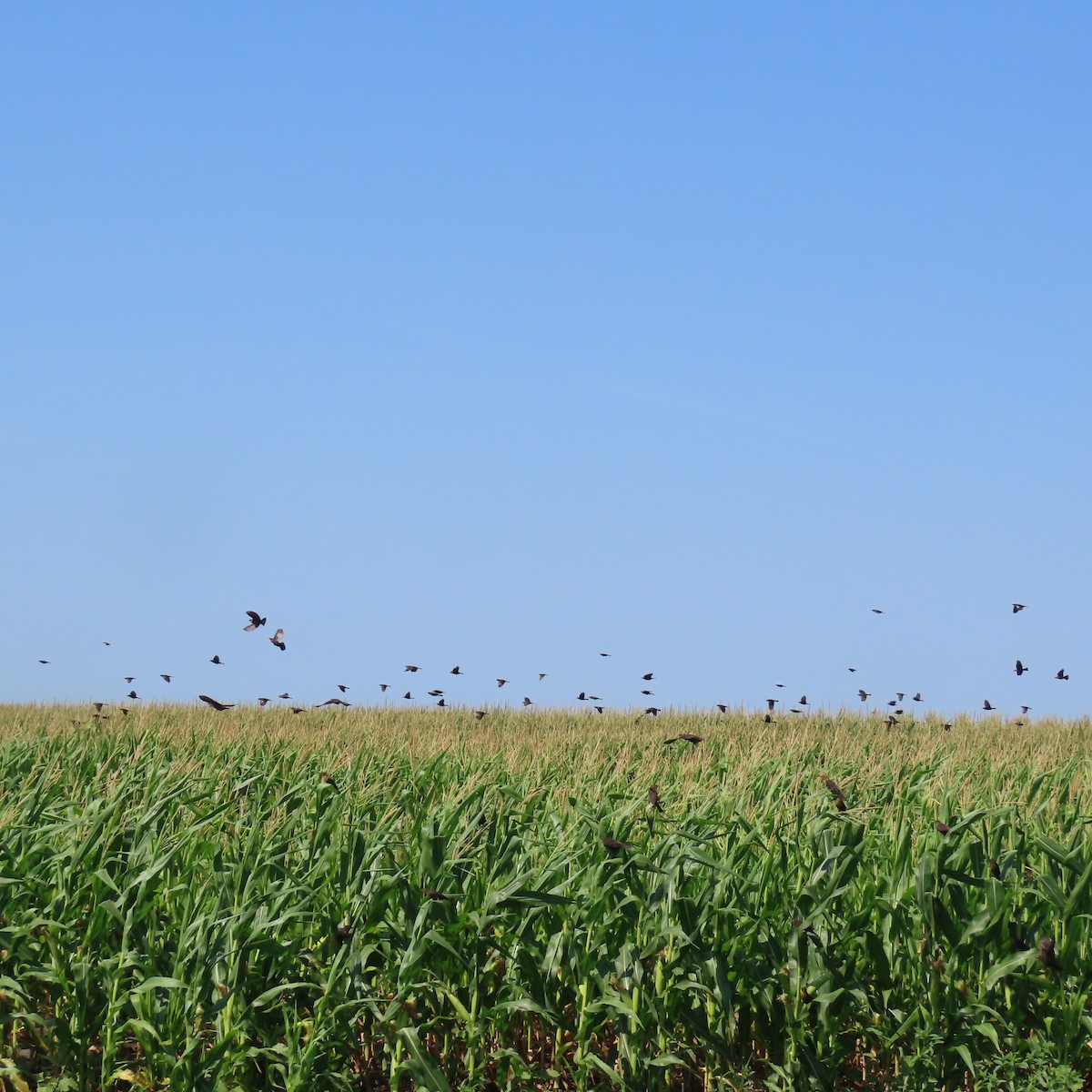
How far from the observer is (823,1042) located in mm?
7297

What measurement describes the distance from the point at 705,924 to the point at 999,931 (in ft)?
6.56

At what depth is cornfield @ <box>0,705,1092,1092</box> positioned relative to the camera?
7070 mm

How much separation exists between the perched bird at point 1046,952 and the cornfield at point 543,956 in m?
0.02

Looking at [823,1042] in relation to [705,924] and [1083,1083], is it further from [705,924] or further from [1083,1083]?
[1083,1083]

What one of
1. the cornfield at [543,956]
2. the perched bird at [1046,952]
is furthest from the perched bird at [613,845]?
the perched bird at [1046,952]

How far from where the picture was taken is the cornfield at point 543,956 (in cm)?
707

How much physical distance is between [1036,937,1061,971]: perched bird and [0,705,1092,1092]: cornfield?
16 millimetres

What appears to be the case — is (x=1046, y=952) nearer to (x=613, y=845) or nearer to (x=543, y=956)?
(x=613, y=845)

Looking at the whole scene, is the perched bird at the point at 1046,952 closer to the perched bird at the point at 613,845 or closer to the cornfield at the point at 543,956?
the cornfield at the point at 543,956

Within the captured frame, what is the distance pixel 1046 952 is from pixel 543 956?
313 cm

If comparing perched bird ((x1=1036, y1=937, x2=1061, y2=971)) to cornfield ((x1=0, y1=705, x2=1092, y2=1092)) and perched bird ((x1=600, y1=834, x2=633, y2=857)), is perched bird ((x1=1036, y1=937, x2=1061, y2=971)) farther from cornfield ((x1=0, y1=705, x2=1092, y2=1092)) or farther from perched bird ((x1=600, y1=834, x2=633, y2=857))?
perched bird ((x1=600, y1=834, x2=633, y2=857))

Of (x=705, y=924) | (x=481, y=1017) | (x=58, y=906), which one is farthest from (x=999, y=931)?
(x=58, y=906)

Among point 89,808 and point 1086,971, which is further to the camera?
point 89,808

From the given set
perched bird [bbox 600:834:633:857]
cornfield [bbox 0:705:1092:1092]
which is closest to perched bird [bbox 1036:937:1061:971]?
cornfield [bbox 0:705:1092:1092]
